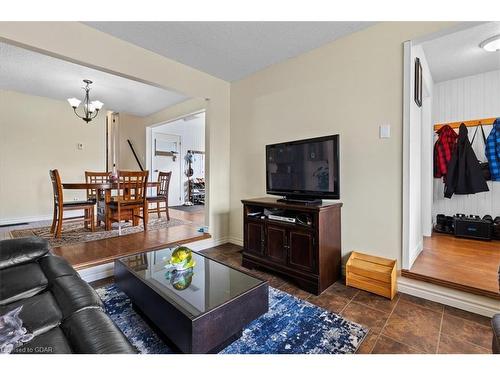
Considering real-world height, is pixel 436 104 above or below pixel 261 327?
above

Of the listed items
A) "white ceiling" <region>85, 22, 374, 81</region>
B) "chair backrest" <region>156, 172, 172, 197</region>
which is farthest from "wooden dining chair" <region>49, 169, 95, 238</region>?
"white ceiling" <region>85, 22, 374, 81</region>

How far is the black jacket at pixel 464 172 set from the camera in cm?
305

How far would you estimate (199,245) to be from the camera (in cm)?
321

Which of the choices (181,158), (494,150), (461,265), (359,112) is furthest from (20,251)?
(181,158)

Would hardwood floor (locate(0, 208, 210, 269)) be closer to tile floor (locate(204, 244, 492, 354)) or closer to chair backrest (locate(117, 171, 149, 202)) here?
chair backrest (locate(117, 171, 149, 202))

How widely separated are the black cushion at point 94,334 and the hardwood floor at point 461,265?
2.19 m

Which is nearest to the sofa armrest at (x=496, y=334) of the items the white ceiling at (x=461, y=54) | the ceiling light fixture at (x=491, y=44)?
the white ceiling at (x=461, y=54)

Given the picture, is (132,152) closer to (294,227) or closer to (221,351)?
(294,227)

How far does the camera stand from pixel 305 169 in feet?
7.68

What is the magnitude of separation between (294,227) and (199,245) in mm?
1547

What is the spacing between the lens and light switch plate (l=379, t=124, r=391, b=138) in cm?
210

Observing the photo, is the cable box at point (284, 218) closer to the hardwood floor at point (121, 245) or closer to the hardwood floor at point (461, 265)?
the hardwood floor at point (461, 265)

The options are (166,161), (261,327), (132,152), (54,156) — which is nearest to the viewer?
(261,327)
